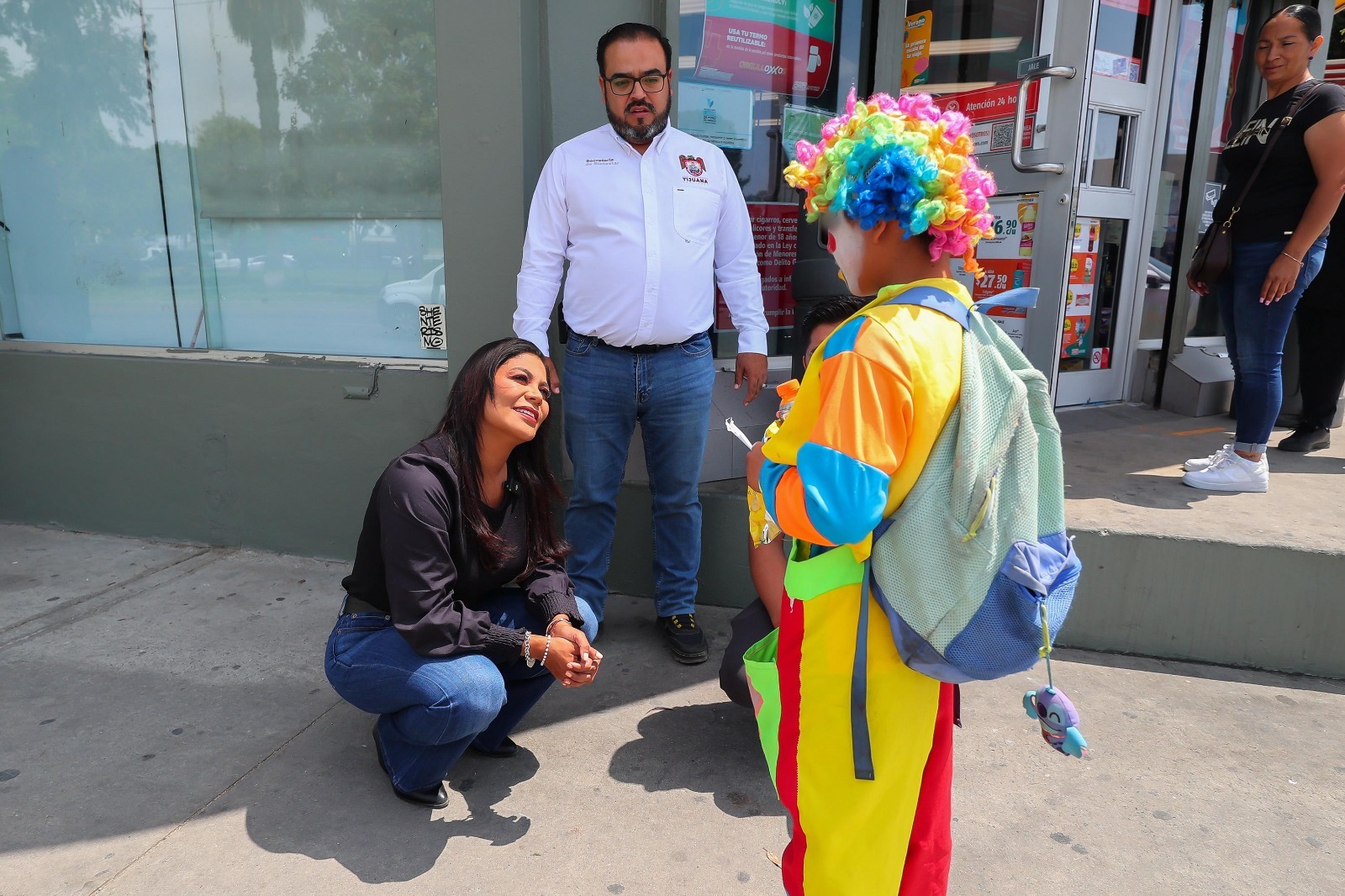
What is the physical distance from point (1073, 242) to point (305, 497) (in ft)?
14.3

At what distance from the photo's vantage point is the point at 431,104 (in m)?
3.99

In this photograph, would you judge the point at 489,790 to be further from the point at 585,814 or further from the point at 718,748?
the point at 718,748

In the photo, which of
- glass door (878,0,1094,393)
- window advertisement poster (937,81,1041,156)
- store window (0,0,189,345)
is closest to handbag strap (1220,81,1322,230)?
glass door (878,0,1094,393)

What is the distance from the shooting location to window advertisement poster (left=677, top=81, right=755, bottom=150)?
3803 millimetres

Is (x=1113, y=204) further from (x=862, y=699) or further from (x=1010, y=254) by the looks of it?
(x=862, y=699)

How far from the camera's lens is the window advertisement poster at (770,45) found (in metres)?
3.79

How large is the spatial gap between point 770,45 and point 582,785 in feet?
10.1

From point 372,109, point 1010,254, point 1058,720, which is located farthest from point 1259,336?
→ point 372,109

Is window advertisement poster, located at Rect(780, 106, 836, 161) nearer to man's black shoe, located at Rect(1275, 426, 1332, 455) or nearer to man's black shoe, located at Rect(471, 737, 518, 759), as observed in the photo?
Answer: man's black shoe, located at Rect(471, 737, 518, 759)

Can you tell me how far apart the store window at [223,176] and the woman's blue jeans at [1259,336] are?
352 cm

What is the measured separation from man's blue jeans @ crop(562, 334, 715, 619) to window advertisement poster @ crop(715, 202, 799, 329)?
0.85 metres

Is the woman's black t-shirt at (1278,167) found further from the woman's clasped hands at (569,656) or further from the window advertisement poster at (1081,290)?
the woman's clasped hands at (569,656)

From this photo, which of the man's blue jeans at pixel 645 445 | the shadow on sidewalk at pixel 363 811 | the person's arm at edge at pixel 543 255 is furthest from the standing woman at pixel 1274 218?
the shadow on sidewalk at pixel 363 811

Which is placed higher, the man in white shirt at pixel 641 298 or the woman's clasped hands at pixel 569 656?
the man in white shirt at pixel 641 298
